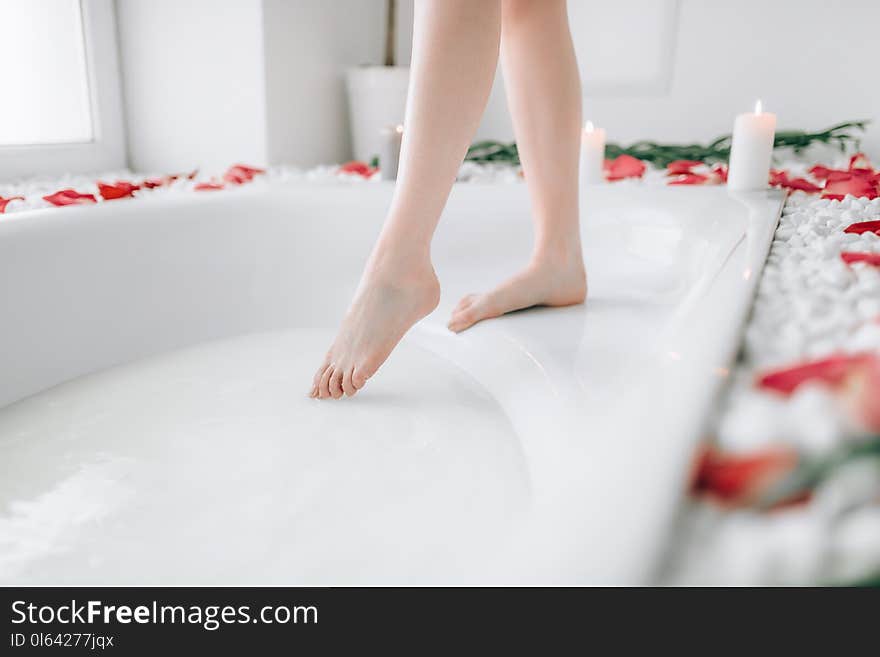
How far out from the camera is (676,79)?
2.16 meters

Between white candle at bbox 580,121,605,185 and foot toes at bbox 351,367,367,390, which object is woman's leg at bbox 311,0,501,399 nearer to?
foot toes at bbox 351,367,367,390

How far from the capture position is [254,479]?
2.31 ft

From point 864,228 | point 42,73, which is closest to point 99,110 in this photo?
point 42,73

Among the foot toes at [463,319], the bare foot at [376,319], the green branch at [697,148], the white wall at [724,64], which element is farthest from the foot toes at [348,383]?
the white wall at [724,64]

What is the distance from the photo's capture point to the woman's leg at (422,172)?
0.75 metres

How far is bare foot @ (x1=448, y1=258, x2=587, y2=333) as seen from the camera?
942mm

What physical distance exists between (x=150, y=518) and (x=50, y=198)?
0.73 meters

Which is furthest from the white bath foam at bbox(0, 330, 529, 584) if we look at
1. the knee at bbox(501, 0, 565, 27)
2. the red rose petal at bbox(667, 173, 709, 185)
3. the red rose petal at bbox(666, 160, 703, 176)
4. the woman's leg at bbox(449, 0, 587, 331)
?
the red rose petal at bbox(666, 160, 703, 176)

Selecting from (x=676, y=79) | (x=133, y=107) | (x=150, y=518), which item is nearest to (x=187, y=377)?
(x=150, y=518)

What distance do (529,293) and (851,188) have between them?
0.66m

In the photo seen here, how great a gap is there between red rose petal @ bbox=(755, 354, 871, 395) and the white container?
5.75ft

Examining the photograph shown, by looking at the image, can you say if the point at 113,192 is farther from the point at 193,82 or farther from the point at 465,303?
the point at 193,82

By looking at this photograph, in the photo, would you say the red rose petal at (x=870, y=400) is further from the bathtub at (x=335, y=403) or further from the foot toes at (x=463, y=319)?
the foot toes at (x=463, y=319)

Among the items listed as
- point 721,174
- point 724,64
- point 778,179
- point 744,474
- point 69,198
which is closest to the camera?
point 744,474
